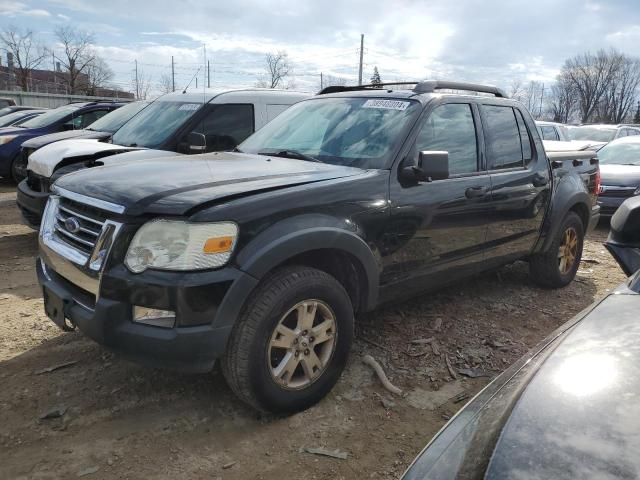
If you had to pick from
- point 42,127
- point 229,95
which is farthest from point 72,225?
point 42,127

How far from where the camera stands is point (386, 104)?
3.82 metres

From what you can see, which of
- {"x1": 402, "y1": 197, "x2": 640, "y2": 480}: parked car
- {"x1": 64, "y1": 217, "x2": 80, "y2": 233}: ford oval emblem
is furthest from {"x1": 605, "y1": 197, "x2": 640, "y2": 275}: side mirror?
{"x1": 64, "y1": 217, "x2": 80, "y2": 233}: ford oval emblem

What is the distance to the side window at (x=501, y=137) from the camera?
4.27 meters

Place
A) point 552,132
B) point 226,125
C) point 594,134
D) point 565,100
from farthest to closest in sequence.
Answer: point 565,100, point 594,134, point 552,132, point 226,125

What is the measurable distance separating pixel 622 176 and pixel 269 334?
28.2ft

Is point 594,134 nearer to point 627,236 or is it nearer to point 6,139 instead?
point 6,139

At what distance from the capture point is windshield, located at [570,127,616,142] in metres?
17.2

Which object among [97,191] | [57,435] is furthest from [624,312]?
[57,435]

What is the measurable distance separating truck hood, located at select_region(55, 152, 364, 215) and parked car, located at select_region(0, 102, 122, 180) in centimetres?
851

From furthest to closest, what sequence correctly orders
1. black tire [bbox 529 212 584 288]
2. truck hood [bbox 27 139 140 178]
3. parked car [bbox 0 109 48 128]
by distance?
parked car [bbox 0 109 48 128] < truck hood [bbox 27 139 140 178] < black tire [bbox 529 212 584 288]

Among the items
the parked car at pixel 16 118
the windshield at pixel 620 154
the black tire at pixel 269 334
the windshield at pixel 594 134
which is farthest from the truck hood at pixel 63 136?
the windshield at pixel 594 134

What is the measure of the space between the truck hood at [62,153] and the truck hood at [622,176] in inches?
307

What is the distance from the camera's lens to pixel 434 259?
12.2ft

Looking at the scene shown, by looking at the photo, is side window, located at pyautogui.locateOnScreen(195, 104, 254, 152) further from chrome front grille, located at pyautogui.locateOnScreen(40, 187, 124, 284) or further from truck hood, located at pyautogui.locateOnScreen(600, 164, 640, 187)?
truck hood, located at pyautogui.locateOnScreen(600, 164, 640, 187)
